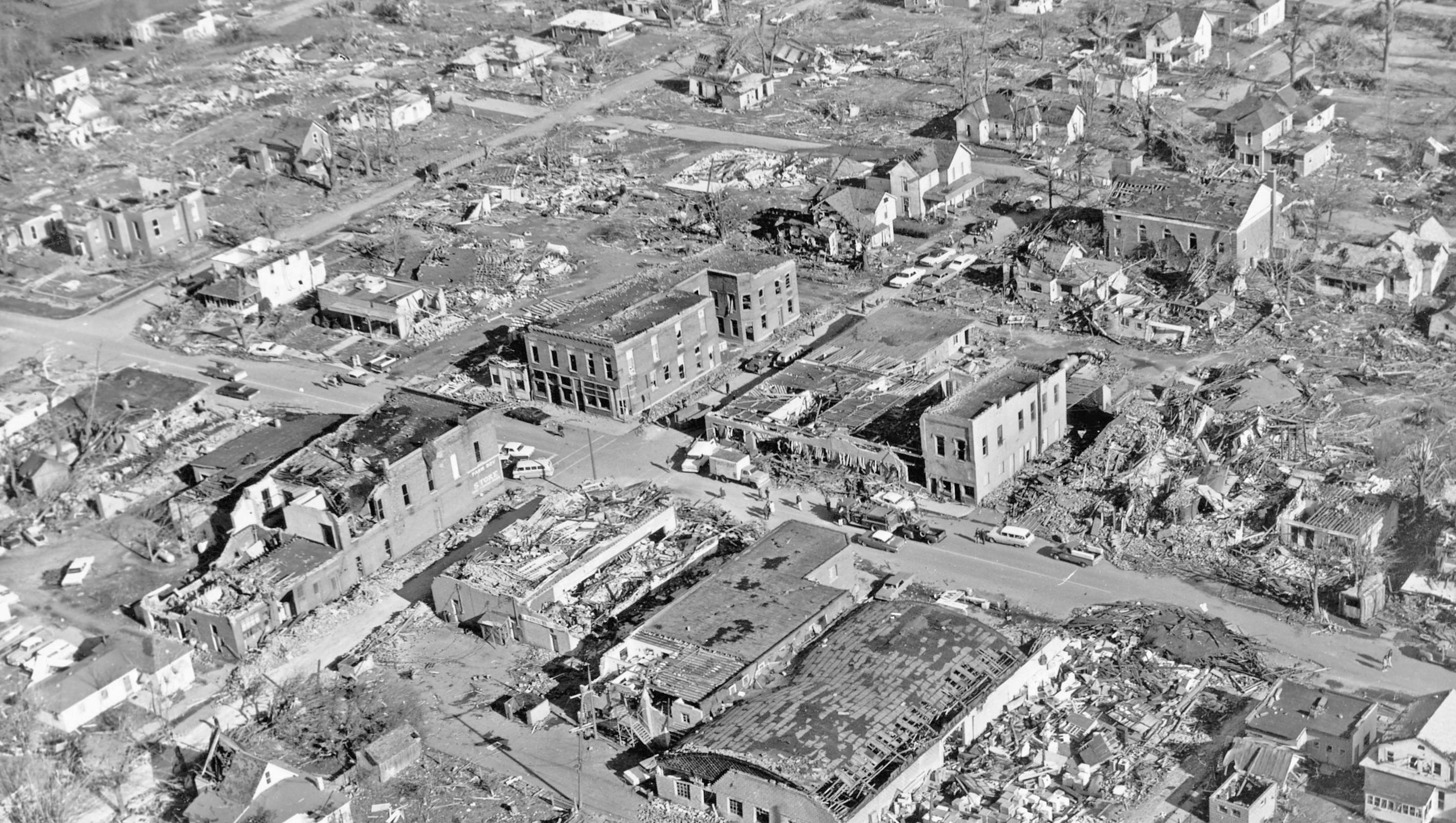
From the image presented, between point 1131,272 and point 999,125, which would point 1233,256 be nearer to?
point 1131,272

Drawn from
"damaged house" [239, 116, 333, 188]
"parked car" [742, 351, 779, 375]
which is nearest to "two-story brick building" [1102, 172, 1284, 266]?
"parked car" [742, 351, 779, 375]

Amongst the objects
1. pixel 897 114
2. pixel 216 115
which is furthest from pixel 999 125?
pixel 216 115

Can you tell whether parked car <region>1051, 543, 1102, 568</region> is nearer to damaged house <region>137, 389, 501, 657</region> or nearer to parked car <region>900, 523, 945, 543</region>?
parked car <region>900, 523, 945, 543</region>

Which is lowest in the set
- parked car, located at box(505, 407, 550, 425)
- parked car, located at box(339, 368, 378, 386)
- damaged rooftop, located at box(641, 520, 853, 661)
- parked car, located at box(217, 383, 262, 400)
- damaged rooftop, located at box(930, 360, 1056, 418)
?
parked car, located at box(505, 407, 550, 425)

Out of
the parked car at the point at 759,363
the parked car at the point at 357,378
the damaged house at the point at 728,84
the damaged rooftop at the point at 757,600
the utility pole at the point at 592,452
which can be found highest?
the damaged house at the point at 728,84

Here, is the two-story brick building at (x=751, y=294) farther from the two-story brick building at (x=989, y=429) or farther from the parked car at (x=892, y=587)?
the parked car at (x=892, y=587)

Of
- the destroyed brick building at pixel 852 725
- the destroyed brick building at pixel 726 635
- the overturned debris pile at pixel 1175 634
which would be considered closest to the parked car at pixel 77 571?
the destroyed brick building at pixel 726 635
